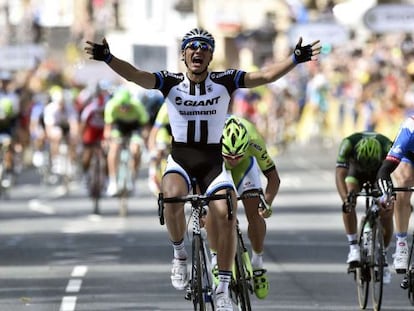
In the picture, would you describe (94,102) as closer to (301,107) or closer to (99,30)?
(301,107)

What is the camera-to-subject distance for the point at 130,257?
60.8 feet

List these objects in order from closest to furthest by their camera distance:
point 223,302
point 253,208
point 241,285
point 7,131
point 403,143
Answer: point 223,302 < point 241,285 < point 403,143 < point 253,208 < point 7,131

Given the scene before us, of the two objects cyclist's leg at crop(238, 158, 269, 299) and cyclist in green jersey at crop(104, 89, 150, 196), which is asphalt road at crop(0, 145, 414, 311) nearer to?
cyclist's leg at crop(238, 158, 269, 299)

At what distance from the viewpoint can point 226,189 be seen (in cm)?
A: 1203

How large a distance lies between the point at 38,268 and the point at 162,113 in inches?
219

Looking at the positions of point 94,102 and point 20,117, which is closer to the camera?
point 94,102

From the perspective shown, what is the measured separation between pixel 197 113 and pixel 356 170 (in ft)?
9.28

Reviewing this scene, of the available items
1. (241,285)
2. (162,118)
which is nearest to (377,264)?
(241,285)

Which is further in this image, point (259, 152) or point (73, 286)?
point (73, 286)

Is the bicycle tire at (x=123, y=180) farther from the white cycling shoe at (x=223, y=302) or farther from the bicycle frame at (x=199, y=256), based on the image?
the white cycling shoe at (x=223, y=302)

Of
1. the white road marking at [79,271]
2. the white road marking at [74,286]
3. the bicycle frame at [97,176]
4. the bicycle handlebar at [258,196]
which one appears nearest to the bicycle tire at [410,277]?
the bicycle handlebar at [258,196]

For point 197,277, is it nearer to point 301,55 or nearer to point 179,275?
point 179,275

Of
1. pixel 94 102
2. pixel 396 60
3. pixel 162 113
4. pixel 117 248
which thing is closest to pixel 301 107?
pixel 396 60

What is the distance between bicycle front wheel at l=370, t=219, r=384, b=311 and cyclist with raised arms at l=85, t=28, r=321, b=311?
1992mm
